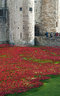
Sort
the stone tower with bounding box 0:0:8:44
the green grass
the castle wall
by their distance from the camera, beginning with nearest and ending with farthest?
1. the green grass
2. the stone tower with bounding box 0:0:8:44
3. the castle wall

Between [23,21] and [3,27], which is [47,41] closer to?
[23,21]

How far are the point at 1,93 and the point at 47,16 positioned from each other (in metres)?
34.7

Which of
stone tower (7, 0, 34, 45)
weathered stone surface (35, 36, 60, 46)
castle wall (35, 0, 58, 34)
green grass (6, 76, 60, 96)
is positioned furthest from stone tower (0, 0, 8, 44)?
green grass (6, 76, 60, 96)

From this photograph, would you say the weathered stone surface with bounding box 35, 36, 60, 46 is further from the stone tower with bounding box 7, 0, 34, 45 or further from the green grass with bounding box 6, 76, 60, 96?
the green grass with bounding box 6, 76, 60, 96

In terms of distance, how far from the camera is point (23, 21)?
37531mm

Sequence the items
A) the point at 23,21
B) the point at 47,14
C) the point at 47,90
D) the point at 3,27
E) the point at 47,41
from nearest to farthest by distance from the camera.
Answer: the point at 47,90, the point at 47,41, the point at 23,21, the point at 3,27, the point at 47,14

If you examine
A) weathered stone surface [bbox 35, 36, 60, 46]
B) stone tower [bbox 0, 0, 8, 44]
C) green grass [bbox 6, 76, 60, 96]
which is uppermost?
stone tower [bbox 0, 0, 8, 44]

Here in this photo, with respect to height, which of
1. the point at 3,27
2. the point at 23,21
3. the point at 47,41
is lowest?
the point at 47,41

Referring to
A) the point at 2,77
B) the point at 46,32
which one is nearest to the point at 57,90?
the point at 2,77

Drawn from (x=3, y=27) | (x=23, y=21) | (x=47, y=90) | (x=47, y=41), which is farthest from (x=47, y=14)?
(x=47, y=90)

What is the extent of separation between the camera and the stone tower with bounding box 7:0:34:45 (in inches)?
1468

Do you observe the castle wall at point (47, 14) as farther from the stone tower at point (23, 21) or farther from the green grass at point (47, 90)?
the green grass at point (47, 90)

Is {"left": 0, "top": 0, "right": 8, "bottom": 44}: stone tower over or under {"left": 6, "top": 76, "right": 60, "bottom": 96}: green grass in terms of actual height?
over

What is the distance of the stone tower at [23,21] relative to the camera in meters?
37.3
